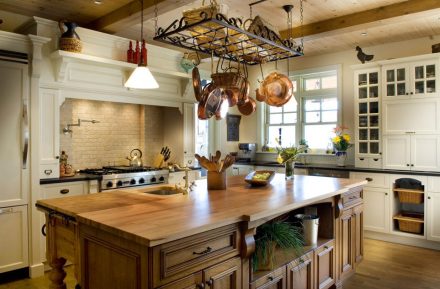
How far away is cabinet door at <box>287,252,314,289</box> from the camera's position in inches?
92.0

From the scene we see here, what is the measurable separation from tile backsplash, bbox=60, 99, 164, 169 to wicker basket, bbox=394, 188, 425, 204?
11.5 feet

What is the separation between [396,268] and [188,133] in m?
3.16

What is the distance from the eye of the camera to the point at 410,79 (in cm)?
447

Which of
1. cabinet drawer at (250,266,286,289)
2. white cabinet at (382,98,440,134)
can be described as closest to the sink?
cabinet drawer at (250,266,286,289)

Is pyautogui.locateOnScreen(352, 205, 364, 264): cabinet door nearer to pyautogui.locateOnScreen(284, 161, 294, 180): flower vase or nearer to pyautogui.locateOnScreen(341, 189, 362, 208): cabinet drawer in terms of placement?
pyautogui.locateOnScreen(341, 189, 362, 208): cabinet drawer

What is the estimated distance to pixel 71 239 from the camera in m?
2.10

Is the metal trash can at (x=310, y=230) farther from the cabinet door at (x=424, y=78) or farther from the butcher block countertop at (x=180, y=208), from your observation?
the cabinet door at (x=424, y=78)

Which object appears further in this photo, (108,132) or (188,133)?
(188,133)

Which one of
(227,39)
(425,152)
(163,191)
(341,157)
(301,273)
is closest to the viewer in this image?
(227,39)

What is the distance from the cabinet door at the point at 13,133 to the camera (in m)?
3.21

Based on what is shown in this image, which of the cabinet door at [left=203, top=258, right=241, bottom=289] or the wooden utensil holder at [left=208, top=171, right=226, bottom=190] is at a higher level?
the wooden utensil holder at [left=208, top=171, right=226, bottom=190]

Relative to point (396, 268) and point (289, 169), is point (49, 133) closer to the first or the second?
point (289, 169)

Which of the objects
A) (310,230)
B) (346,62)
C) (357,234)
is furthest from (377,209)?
(310,230)

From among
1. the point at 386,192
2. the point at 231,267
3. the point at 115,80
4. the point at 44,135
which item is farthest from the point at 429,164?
the point at 44,135
